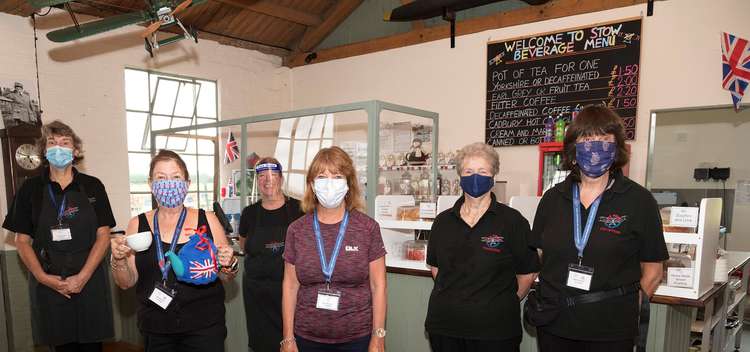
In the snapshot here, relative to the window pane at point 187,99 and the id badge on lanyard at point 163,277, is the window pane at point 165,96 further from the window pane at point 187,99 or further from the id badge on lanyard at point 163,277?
the id badge on lanyard at point 163,277

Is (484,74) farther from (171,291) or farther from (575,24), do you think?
(171,291)

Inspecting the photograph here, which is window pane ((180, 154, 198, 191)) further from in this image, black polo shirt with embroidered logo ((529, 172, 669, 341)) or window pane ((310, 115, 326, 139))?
black polo shirt with embroidered logo ((529, 172, 669, 341))

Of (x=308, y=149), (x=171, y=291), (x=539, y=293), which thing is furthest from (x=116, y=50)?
(x=539, y=293)

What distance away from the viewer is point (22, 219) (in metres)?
2.60

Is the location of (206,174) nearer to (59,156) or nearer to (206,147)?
(206,147)

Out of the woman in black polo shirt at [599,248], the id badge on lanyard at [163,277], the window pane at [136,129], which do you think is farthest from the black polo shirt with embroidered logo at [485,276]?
the window pane at [136,129]

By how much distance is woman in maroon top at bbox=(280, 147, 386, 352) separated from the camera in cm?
186

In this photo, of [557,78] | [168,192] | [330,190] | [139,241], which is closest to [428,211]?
[330,190]

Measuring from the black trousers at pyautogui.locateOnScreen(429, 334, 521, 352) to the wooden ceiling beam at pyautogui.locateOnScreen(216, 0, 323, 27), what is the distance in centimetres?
506

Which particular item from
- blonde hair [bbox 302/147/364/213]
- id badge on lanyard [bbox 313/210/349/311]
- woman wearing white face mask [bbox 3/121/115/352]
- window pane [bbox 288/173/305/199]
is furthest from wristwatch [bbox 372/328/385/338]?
window pane [bbox 288/173/305/199]

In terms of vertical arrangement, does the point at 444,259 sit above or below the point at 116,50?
below

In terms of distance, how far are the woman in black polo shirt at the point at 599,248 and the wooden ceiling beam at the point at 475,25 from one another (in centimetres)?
330

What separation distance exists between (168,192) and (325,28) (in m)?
5.22

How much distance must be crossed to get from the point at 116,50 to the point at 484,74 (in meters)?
4.20
